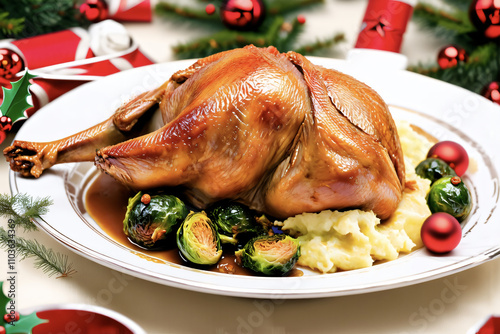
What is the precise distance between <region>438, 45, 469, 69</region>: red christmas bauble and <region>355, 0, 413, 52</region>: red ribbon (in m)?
0.34

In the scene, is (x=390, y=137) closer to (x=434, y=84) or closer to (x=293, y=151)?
(x=293, y=151)

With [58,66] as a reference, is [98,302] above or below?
below

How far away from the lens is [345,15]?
17.7 ft

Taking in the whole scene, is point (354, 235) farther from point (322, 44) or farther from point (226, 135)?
point (322, 44)

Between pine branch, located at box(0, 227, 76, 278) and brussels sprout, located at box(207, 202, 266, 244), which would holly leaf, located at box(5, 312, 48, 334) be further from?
brussels sprout, located at box(207, 202, 266, 244)

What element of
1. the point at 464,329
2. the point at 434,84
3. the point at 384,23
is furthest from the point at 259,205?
the point at 384,23

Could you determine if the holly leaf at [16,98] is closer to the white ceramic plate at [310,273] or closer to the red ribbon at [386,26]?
the white ceramic plate at [310,273]

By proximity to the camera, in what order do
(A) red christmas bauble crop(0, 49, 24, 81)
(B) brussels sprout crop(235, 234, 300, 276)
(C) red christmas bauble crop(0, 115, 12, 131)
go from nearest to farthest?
(B) brussels sprout crop(235, 234, 300, 276) → (C) red christmas bauble crop(0, 115, 12, 131) → (A) red christmas bauble crop(0, 49, 24, 81)

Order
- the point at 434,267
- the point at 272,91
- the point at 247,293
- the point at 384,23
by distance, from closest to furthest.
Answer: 1. the point at 247,293
2. the point at 434,267
3. the point at 272,91
4. the point at 384,23

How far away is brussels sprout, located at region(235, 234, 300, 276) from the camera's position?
96.7 inches

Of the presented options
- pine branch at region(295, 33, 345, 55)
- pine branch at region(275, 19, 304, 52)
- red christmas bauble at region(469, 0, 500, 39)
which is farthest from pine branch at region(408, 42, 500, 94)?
pine branch at region(275, 19, 304, 52)

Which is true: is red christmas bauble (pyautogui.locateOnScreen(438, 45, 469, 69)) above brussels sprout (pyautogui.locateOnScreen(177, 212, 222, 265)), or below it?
above

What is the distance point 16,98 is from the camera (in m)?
2.87

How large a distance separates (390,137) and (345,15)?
117 inches
